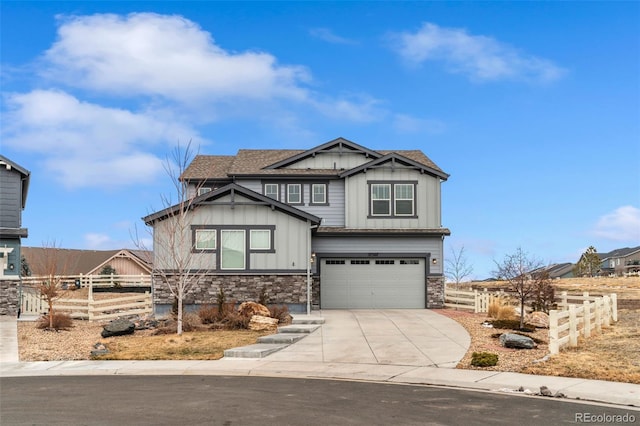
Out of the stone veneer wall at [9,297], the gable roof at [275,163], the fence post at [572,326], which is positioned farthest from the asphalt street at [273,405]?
the gable roof at [275,163]

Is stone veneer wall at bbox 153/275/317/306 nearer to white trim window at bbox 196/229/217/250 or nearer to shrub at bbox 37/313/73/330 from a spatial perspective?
white trim window at bbox 196/229/217/250

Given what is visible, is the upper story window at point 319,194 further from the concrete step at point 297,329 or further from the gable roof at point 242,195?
the concrete step at point 297,329

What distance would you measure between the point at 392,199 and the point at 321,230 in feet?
13.2

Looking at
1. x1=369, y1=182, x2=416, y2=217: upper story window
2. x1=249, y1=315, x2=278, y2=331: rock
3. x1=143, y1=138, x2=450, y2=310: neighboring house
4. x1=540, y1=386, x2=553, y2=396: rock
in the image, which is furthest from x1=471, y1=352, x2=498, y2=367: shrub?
x1=369, y1=182, x2=416, y2=217: upper story window

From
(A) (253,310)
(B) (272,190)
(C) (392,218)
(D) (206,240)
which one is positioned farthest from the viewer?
(B) (272,190)

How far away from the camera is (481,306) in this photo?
30.8 meters

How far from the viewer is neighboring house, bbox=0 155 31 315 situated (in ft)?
97.8

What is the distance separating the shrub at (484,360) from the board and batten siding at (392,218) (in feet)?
52.4

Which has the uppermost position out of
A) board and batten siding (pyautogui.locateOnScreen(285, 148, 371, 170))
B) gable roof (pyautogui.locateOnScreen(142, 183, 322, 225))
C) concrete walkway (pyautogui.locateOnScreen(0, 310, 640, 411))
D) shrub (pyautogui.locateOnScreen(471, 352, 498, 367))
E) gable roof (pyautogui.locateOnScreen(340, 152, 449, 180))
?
board and batten siding (pyautogui.locateOnScreen(285, 148, 371, 170))

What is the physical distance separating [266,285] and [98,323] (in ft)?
23.9

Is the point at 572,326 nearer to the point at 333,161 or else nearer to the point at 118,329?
the point at 118,329

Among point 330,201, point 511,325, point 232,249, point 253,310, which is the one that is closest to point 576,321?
point 511,325
